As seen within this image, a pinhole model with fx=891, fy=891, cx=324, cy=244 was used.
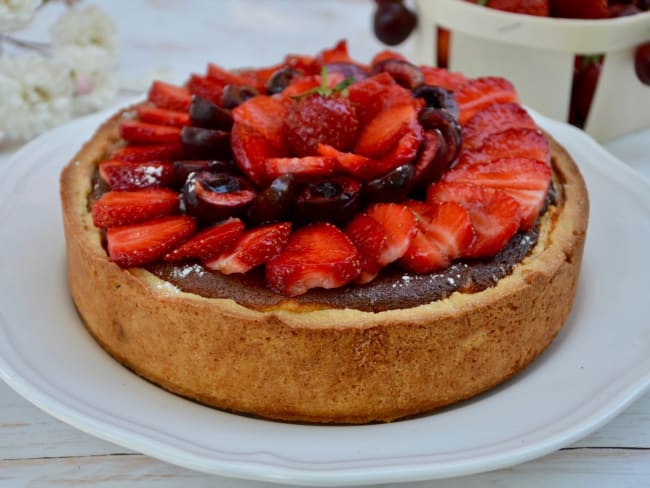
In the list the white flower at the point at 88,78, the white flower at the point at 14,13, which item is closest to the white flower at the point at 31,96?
the white flower at the point at 88,78

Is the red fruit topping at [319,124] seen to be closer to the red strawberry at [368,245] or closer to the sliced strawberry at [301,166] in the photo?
the sliced strawberry at [301,166]

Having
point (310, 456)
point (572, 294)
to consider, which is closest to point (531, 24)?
point (572, 294)

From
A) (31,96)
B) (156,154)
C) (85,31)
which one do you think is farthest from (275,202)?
(85,31)

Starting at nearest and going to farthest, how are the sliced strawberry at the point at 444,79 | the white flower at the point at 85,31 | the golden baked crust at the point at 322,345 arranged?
the golden baked crust at the point at 322,345 → the sliced strawberry at the point at 444,79 → the white flower at the point at 85,31

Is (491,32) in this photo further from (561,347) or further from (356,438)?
(356,438)

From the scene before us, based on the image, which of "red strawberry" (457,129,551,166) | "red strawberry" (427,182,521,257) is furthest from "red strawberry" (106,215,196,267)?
"red strawberry" (457,129,551,166)

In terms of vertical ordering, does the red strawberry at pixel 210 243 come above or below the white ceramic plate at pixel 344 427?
above

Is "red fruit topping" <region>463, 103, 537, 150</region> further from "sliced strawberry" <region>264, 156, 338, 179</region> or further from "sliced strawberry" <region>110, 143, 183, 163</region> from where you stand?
"sliced strawberry" <region>110, 143, 183, 163</region>
